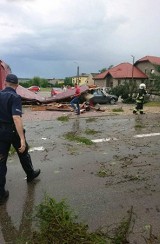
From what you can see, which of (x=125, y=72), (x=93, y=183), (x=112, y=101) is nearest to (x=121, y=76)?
(x=125, y=72)

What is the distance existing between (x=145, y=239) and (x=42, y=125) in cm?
927

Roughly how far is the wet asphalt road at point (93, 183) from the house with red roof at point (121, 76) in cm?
5025

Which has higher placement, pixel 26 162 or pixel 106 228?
pixel 26 162

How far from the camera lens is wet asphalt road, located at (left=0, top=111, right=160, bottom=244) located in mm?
4309

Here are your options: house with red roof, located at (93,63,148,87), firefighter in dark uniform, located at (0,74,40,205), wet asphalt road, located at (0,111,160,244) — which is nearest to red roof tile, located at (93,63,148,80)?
house with red roof, located at (93,63,148,87)

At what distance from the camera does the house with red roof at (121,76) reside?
195 feet

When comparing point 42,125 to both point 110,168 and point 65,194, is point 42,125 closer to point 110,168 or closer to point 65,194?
point 110,168

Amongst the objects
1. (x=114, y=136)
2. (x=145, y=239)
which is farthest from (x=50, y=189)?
(x=114, y=136)

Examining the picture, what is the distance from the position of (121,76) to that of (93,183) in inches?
2251

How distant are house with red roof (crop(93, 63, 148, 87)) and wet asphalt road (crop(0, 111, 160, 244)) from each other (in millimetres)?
50253

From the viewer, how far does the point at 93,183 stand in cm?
569

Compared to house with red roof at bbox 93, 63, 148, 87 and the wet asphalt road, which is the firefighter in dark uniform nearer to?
the wet asphalt road

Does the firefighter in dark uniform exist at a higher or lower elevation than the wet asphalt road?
higher

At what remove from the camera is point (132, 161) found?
23.3ft
